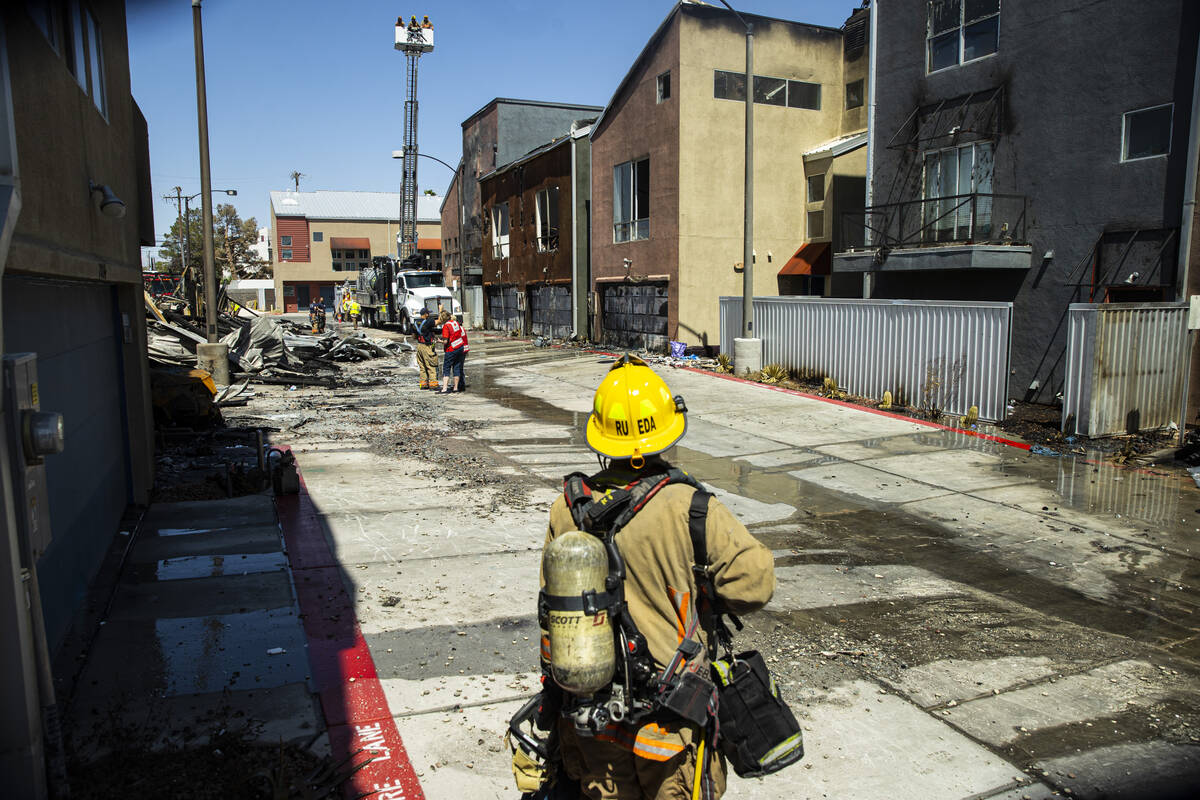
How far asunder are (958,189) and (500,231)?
75.2 feet

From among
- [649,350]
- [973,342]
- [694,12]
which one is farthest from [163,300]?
[973,342]

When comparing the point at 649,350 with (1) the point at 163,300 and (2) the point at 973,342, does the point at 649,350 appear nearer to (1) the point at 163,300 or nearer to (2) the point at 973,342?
(2) the point at 973,342

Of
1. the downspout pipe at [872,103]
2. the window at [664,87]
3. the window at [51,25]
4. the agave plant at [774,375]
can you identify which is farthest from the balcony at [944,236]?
the window at [51,25]

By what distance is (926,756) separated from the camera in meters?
3.94

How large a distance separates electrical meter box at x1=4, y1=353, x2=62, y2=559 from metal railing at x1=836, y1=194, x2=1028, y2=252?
46.8ft

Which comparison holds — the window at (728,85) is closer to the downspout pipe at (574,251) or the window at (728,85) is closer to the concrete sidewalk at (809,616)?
the downspout pipe at (574,251)

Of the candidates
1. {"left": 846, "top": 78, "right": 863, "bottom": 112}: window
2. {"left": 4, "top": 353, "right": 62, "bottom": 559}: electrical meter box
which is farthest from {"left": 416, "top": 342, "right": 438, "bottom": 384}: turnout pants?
{"left": 846, "top": 78, "right": 863, "bottom": 112}: window

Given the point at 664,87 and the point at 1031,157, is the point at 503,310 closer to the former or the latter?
the point at 664,87

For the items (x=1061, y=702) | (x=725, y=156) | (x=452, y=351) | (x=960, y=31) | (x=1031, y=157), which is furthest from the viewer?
(x=725, y=156)

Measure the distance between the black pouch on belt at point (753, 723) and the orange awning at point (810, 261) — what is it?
841 inches

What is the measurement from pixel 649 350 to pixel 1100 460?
14.6 metres

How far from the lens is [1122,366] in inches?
463

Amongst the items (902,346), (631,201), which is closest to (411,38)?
(631,201)

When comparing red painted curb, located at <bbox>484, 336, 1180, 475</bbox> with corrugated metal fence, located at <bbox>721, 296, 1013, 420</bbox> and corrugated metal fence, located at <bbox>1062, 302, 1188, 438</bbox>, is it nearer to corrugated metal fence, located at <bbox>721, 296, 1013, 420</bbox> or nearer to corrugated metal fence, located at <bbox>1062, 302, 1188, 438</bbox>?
corrugated metal fence, located at <bbox>721, 296, 1013, 420</bbox>
